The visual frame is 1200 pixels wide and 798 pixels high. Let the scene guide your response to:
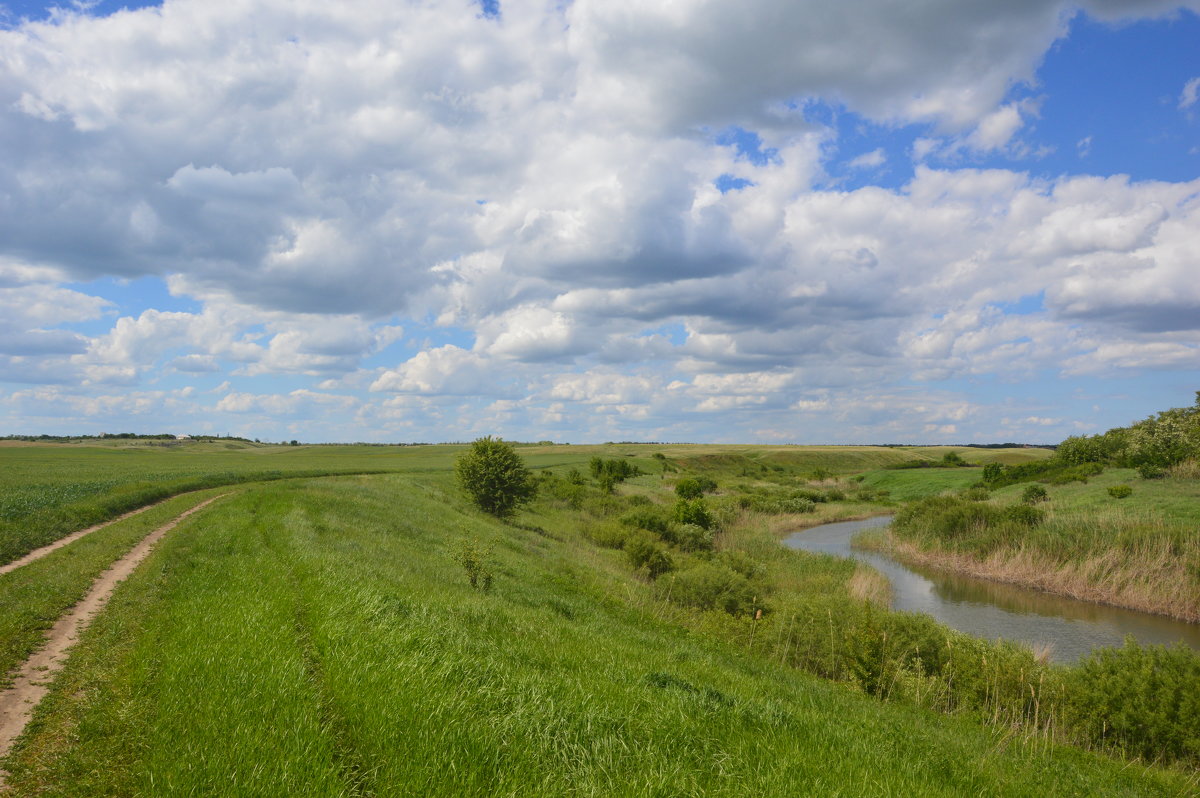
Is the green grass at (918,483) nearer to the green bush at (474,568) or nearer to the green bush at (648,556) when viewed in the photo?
the green bush at (648,556)

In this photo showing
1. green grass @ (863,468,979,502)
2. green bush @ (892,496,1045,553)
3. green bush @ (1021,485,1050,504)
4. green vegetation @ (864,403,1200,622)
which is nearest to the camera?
green vegetation @ (864,403,1200,622)

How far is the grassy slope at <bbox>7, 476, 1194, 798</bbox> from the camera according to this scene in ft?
15.7

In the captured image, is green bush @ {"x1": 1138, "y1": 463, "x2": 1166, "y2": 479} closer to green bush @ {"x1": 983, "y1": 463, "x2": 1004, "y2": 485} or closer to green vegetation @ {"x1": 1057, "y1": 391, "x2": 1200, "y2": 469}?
green vegetation @ {"x1": 1057, "y1": 391, "x2": 1200, "y2": 469}

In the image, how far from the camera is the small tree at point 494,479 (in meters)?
38.2

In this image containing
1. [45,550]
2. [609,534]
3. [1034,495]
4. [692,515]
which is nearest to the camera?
[45,550]

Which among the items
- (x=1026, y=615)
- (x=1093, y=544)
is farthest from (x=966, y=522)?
(x=1026, y=615)

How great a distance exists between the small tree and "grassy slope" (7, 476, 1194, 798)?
2570cm

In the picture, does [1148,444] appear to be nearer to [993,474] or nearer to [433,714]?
[993,474]

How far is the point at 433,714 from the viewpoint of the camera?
5.40 metres

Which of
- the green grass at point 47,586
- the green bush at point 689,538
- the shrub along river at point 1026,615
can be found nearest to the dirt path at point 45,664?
the green grass at point 47,586

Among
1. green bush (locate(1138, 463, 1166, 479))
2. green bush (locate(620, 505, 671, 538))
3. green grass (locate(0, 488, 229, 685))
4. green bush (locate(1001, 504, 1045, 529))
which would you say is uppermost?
green bush (locate(1138, 463, 1166, 479))

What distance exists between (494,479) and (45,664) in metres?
→ 30.5

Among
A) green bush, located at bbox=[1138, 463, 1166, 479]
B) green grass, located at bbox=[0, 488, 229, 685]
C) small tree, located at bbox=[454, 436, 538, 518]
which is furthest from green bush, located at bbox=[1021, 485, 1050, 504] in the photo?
green grass, located at bbox=[0, 488, 229, 685]

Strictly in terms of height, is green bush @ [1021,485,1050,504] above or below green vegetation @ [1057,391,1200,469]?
below
